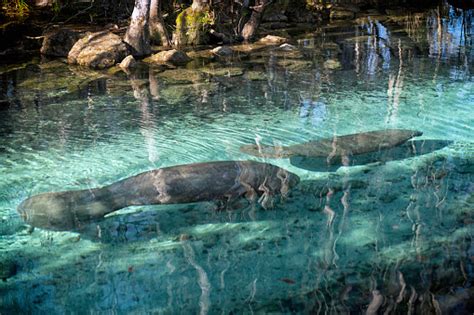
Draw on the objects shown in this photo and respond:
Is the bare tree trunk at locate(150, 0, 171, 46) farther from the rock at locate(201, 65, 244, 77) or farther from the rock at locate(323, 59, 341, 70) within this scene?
the rock at locate(323, 59, 341, 70)

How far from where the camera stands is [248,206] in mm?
5336

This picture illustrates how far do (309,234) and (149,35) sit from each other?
1208 cm

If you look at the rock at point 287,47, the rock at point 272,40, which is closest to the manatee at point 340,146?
the rock at point 287,47

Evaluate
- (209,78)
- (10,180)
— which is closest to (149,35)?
(209,78)

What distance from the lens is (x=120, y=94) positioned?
410 inches

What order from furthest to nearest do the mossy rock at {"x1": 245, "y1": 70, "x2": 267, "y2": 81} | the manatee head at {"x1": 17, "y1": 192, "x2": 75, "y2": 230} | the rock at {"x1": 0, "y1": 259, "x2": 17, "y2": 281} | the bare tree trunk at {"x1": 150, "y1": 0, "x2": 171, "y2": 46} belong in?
the bare tree trunk at {"x1": 150, "y1": 0, "x2": 171, "y2": 46}, the mossy rock at {"x1": 245, "y1": 70, "x2": 267, "y2": 81}, the manatee head at {"x1": 17, "y1": 192, "x2": 75, "y2": 230}, the rock at {"x1": 0, "y1": 259, "x2": 17, "y2": 281}

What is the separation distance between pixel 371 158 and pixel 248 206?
206cm

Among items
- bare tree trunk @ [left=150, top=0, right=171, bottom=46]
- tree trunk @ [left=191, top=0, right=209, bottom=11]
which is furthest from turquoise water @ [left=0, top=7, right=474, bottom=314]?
tree trunk @ [left=191, top=0, right=209, bottom=11]

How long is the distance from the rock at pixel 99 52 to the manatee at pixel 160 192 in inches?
335

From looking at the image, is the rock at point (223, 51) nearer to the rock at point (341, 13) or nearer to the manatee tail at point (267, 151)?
the manatee tail at point (267, 151)

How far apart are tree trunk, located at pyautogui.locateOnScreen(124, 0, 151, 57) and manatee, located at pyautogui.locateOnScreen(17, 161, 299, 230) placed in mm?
9469

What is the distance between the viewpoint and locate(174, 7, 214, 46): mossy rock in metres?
16.3

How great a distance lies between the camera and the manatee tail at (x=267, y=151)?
6684 millimetres

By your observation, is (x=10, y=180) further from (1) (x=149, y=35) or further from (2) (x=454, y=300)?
(1) (x=149, y=35)
